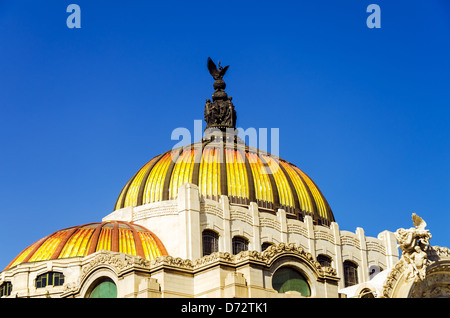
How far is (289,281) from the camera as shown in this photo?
178 ft

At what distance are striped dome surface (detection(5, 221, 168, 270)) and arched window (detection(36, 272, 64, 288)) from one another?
144cm

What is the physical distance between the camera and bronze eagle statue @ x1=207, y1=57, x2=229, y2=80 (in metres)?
83.4

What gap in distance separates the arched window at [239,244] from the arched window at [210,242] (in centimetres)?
193

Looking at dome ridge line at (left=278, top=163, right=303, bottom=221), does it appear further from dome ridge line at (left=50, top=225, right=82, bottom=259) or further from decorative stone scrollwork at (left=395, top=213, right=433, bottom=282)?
decorative stone scrollwork at (left=395, top=213, right=433, bottom=282)

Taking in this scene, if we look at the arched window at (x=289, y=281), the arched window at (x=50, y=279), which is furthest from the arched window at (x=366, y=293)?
the arched window at (x=50, y=279)

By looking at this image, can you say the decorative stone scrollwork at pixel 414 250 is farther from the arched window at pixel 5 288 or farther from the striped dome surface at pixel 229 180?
the arched window at pixel 5 288

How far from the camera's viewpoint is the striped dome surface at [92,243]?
61094 millimetres

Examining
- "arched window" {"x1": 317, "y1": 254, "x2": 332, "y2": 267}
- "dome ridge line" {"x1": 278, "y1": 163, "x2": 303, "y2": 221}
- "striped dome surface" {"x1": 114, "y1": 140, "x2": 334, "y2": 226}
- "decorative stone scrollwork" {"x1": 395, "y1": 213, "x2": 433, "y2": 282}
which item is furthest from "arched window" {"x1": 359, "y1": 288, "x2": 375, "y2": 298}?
"dome ridge line" {"x1": 278, "y1": 163, "x2": 303, "y2": 221}

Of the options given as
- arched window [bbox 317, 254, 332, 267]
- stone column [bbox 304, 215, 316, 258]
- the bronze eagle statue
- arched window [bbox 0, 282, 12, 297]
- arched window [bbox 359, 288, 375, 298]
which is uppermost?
the bronze eagle statue

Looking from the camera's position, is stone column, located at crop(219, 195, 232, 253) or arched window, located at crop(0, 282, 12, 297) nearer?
arched window, located at crop(0, 282, 12, 297)
